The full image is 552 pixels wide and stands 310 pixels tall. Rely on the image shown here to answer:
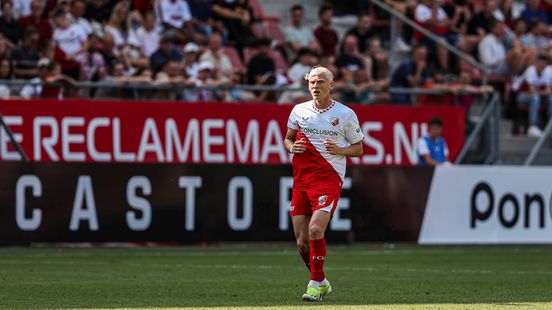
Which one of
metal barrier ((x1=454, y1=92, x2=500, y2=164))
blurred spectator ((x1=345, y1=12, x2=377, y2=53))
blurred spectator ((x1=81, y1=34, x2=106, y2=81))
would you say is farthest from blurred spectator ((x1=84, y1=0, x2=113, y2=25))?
metal barrier ((x1=454, y1=92, x2=500, y2=164))

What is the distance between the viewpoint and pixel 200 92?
806 inches

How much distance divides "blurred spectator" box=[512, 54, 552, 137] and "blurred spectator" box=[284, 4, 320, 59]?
386cm

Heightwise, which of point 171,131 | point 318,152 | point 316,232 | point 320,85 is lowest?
point 171,131

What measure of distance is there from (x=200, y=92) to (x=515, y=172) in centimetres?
519

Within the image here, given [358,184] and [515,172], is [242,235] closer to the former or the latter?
[358,184]

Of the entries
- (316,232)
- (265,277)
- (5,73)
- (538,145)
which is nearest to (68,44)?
(5,73)

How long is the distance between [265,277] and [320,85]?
10.6ft

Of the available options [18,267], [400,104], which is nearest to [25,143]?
[18,267]

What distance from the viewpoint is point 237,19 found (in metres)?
22.5

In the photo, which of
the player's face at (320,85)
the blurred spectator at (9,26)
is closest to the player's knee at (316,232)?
the player's face at (320,85)

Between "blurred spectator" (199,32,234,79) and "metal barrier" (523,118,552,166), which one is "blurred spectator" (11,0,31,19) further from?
"metal barrier" (523,118,552,166)

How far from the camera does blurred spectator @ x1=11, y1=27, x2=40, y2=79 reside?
1945 cm

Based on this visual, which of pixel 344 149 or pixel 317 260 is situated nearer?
pixel 317 260

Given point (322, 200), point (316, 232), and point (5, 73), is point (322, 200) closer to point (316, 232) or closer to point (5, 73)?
point (316, 232)
